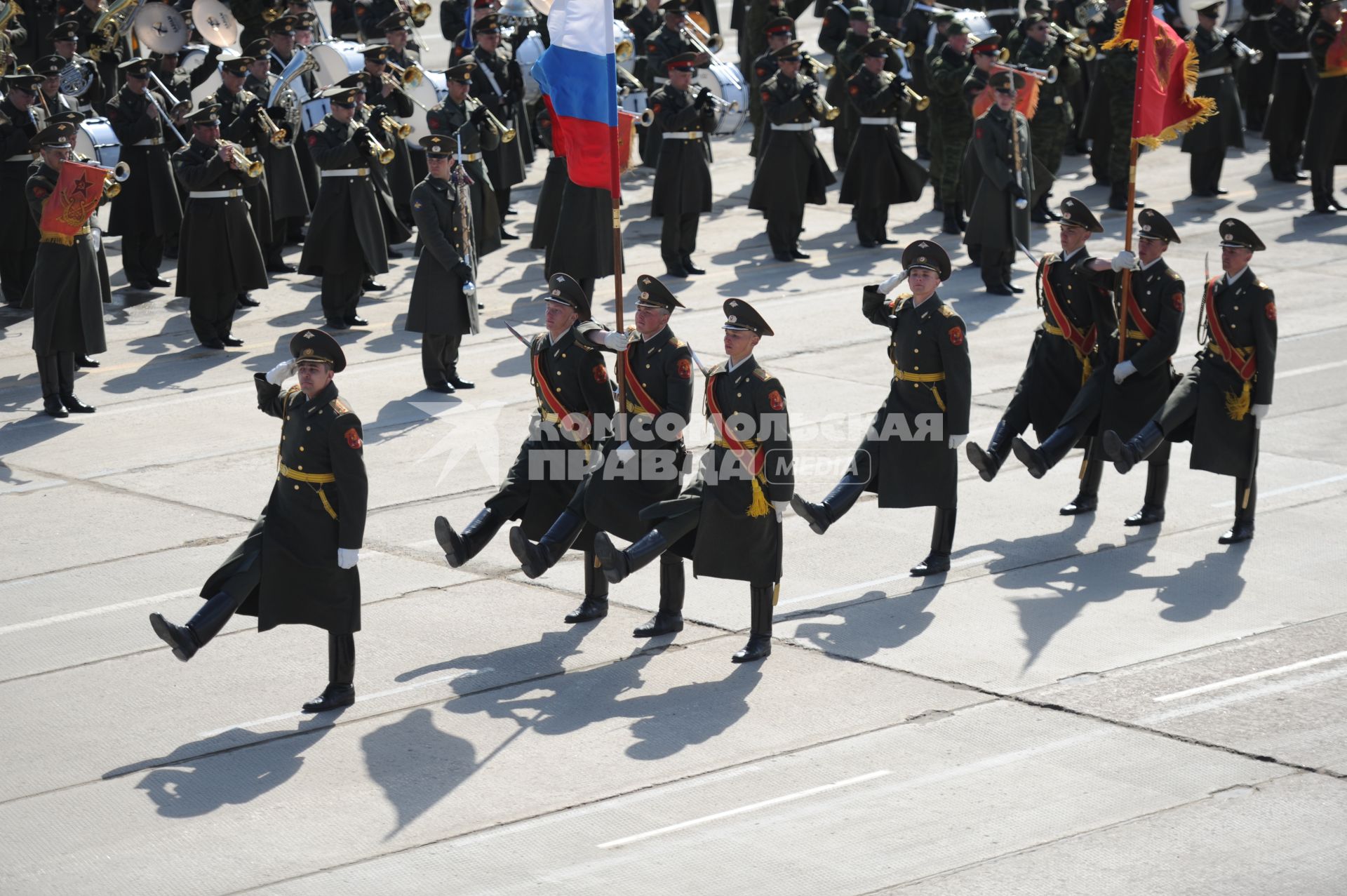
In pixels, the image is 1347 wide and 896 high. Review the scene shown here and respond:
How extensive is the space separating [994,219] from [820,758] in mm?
9814

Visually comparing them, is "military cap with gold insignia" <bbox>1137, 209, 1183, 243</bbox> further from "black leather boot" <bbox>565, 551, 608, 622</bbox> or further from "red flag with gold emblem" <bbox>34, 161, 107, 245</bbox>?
"red flag with gold emblem" <bbox>34, 161, 107, 245</bbox>

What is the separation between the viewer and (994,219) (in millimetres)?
16828

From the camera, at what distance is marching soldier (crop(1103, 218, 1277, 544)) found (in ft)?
34.3

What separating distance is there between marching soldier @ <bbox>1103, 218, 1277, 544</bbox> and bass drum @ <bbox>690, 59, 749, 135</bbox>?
8762 millimetres

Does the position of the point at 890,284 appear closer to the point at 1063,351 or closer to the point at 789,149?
the point at 1063,351

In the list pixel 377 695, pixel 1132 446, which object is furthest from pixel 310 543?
pixel 1132 446

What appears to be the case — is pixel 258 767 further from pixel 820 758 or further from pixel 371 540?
pixel 371 540

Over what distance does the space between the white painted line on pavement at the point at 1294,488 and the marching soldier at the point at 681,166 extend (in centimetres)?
747

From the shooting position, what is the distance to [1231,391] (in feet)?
34.7

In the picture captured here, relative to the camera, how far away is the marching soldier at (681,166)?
17766 millimetres

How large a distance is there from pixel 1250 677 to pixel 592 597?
3.31m

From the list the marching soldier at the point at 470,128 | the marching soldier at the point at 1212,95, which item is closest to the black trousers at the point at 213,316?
the marching soldier at the point at 470,128

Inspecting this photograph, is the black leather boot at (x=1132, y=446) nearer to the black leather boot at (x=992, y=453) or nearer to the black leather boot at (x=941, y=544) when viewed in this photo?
the black leather boot at (x=992, y=453)

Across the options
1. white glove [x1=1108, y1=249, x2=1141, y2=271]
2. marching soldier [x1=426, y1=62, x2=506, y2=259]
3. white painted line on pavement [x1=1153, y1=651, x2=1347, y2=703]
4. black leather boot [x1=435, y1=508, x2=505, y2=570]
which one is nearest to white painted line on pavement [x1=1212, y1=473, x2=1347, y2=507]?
white glove [x1=1108, y1=249, x2=1141, y2=271]
